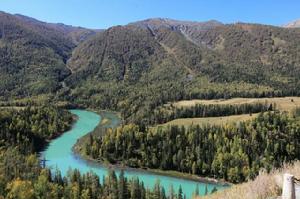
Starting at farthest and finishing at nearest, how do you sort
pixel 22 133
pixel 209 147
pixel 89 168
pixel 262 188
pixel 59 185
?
pixel 22 133 → pixel 209 147 → pixel 89 168 → pixel 59 185 → pixel 262 188

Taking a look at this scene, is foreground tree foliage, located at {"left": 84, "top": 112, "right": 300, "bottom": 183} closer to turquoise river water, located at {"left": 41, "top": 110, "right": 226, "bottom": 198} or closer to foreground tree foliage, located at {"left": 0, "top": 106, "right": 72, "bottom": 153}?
turquoise river water, located at {"left": 41, "top": 110, "right": 226, "bottom": 198}

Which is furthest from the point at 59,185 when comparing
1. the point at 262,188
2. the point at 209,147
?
the point at 262,188

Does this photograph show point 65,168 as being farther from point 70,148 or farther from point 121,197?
point 121,197

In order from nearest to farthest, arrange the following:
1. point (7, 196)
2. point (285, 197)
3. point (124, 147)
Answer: point (285, 197)
point (7, 196)
point (124, 147)

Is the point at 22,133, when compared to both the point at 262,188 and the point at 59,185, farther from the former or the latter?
the point at 262,188

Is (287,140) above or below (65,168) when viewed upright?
above

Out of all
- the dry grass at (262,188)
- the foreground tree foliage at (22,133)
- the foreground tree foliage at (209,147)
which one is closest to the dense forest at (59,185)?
the foreground tree foliage at (22,133)

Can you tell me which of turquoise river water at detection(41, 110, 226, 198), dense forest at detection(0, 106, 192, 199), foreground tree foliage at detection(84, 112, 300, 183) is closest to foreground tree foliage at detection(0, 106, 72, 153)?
turquoise river water at detection(41, 110, 226, 198)

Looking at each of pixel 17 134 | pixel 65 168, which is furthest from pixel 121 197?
pixel 17 134
